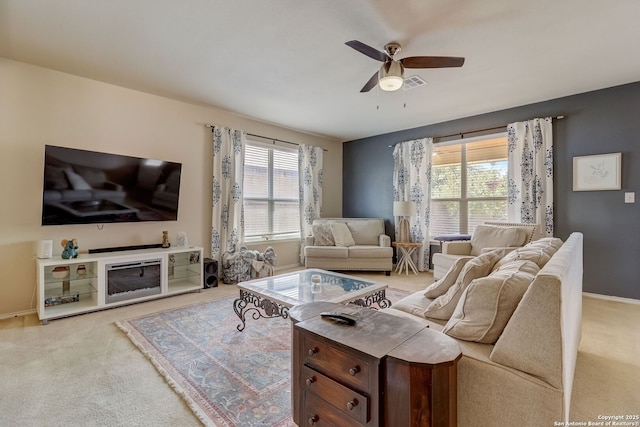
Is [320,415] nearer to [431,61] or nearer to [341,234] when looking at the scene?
[431,61]

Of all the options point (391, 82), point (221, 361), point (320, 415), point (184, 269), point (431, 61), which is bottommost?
point (221, 361)

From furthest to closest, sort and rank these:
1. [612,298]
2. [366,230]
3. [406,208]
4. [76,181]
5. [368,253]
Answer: [366,230]
[406,208]
[368,253]
[612,298]
[76,181]

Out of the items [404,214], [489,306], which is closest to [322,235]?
[404,214]

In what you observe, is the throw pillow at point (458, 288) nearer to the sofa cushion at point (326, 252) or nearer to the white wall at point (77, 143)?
the sofa cushion at point (326, 252)

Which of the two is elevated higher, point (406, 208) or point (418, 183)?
point (418, 183)

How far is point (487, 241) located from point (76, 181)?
4.90 meters

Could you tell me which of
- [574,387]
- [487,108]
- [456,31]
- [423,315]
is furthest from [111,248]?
[487,108]

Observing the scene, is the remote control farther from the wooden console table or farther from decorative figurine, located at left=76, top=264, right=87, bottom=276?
decorative figurine, located at left=76, top=264, right=87, bottom=276

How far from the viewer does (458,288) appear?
5.51ft

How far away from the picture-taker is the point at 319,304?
155cm

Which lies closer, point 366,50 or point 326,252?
point 366,50

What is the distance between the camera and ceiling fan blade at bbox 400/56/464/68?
7.78 feet

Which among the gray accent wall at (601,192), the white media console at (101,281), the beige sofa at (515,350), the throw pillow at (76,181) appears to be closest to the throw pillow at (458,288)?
the beige sofa at (515,350)

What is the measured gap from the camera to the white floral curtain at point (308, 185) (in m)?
5.59
